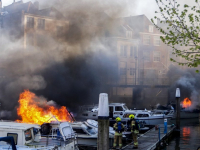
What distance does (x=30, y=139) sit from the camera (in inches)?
575

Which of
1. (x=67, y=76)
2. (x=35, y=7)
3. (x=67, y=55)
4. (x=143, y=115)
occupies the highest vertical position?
(x=35, y=7)

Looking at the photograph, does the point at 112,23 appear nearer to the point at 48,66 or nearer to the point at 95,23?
the point at 95,23

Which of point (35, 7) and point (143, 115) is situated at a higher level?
point (35, 7)

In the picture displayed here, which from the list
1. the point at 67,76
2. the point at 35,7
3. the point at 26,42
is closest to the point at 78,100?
the point at 67,76

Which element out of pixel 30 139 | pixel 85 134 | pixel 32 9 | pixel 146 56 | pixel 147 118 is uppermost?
pixel 32 9

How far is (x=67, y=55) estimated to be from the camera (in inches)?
1382

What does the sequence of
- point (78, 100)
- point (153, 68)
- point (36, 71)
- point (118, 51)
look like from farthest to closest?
1. point (153, 68)
2. point (118, 51)
3. point (78, 100)
4. point (36, 71)

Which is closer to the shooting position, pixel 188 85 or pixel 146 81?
pixel 188 85

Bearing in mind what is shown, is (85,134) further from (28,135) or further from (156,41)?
(156,41)

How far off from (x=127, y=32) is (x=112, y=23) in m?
10.5

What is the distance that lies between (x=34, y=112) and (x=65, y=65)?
44.6ft

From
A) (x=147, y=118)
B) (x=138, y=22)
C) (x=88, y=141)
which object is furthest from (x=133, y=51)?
(x=88, y=141)

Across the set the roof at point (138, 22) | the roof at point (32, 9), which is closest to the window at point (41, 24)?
the roof at point (32, 9)

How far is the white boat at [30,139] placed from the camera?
1386 cm
